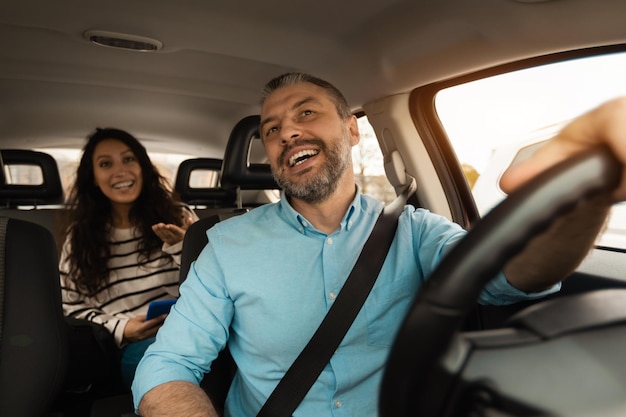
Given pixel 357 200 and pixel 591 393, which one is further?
pixel 357 200

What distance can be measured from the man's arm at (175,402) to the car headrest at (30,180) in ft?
7.86

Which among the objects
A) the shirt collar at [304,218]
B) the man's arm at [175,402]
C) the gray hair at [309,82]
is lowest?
the man's arm at [175,402]

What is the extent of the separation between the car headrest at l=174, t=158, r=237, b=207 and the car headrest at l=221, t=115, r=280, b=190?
145cm

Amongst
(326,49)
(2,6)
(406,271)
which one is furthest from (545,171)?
(2,6)

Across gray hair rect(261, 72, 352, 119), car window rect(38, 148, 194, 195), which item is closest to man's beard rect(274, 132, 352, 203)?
gray hair rect(261, 72, 352, 119)

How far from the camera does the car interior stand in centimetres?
47

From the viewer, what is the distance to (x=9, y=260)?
59.6 inches

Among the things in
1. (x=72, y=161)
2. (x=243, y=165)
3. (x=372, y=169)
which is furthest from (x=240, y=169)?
(x=72, y=161)

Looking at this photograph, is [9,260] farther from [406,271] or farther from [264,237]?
[406,271]

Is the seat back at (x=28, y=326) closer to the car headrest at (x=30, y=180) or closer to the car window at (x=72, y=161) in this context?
A: the car window at (x=72, y=161)

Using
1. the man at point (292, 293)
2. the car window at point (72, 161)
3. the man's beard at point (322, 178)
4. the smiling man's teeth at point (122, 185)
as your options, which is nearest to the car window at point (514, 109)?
the man at point (292, 293)

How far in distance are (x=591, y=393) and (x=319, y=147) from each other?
117cm

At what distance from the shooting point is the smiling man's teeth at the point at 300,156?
5.09 feet

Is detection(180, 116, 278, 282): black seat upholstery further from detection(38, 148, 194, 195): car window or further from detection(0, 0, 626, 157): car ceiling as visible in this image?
detection(38, 148, 194, 195): car window
